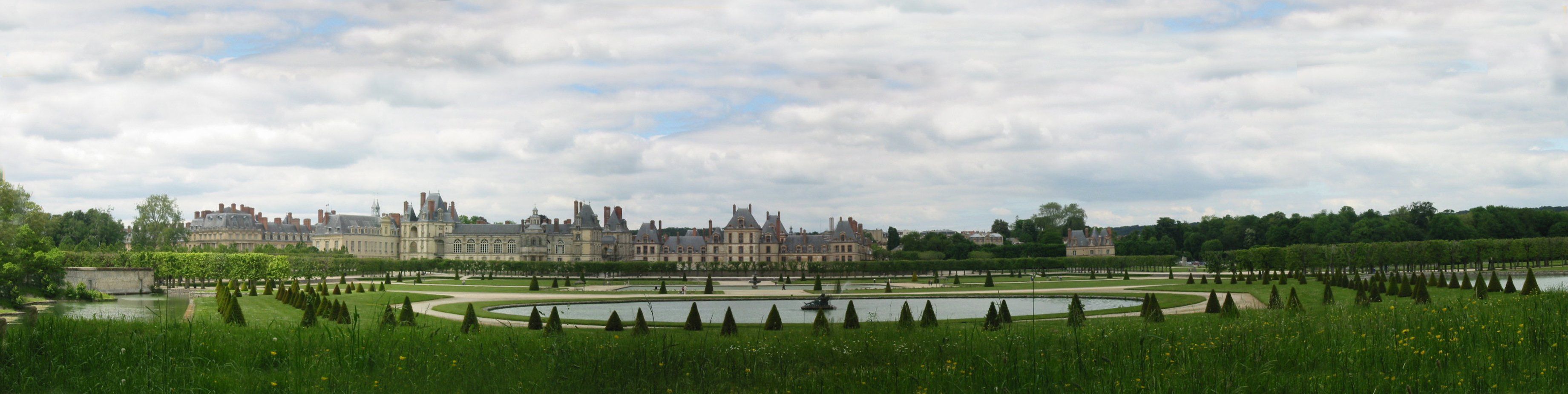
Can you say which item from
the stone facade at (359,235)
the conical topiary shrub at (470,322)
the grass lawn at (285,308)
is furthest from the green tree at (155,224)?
the conical topiary shrub at (470,322)

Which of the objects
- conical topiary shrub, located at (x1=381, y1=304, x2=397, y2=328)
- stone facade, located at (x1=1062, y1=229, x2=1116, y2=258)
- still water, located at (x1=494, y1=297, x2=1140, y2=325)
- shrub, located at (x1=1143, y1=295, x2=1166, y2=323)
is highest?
stone facade, located at (x1=1062, y1=229, x2=1116, y2=258)

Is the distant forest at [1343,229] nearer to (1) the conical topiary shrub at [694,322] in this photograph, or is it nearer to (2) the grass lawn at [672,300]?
(2) the grass lawn at [672,300]

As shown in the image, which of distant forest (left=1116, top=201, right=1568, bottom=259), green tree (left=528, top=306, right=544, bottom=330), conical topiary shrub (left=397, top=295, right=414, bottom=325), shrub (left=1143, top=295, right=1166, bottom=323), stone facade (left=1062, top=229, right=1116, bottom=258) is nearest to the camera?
shrub (left=1143, top=295, right=1166, bottom=323)

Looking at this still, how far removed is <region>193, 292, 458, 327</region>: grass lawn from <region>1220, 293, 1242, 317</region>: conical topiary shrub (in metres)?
14.2

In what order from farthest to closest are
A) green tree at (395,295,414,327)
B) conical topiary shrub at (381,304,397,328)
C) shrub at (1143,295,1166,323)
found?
green tree at (395,295,414,327), shrub at (1143,295,1166,323), conical topiary shrub at (381,304,397,328)

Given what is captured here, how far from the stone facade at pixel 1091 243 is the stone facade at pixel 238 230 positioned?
97814mm

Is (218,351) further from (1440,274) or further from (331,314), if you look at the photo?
(1440,274)

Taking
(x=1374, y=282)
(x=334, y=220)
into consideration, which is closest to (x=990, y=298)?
(x=1374, y=282)

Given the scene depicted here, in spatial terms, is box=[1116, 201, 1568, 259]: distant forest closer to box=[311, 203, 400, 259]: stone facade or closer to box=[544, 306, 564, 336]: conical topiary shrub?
box=[544, 306, 564, 336]: conical topiary shrub

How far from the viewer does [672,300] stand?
115 feet

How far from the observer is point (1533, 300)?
14.1 m

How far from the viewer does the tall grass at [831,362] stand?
8.88 metres

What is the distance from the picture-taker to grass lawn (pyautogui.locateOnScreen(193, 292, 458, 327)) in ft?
65.4

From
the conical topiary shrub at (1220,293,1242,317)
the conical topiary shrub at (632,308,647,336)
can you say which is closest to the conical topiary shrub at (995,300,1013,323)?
the conical topiary shrub at (1220,293,1242,317)
